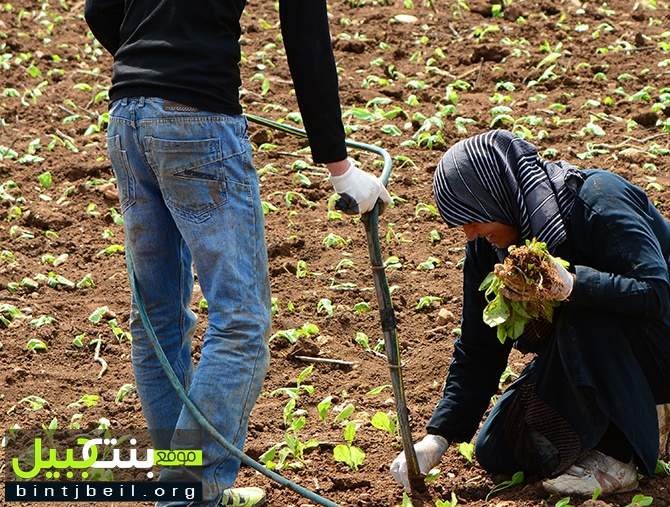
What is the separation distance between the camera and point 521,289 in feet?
10.6

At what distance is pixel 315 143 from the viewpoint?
313 cm

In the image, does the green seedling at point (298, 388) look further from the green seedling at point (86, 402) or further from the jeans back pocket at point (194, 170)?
the jeans back pocket at point (194, 170)

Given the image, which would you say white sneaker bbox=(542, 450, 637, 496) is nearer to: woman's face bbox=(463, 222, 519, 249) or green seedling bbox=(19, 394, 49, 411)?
woman's face bbox=(463, 222, 519, 249)

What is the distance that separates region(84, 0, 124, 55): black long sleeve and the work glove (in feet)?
4.10

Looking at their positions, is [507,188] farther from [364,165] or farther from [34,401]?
[364,165]

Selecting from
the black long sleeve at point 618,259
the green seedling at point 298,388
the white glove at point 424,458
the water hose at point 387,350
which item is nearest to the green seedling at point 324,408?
the green seedling at point 298,388

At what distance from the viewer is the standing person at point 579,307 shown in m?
3.32

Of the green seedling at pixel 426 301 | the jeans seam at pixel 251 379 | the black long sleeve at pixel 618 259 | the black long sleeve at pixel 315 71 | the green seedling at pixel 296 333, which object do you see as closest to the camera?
the black long sleeve at pixel 315 71

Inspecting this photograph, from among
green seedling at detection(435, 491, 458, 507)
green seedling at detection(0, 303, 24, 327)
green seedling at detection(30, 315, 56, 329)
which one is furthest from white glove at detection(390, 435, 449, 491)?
green seedling at detection(0, 303, 24, 327)

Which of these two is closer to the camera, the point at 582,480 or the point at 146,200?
the point at 146,200

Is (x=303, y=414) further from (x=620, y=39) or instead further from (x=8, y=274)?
(x=620, y=39)

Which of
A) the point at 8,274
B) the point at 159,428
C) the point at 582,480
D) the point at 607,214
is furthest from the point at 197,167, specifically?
the point at 8,274

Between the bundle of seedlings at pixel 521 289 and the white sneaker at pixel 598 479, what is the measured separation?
→ 1.46ft

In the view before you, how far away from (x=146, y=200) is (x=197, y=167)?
23 cm
